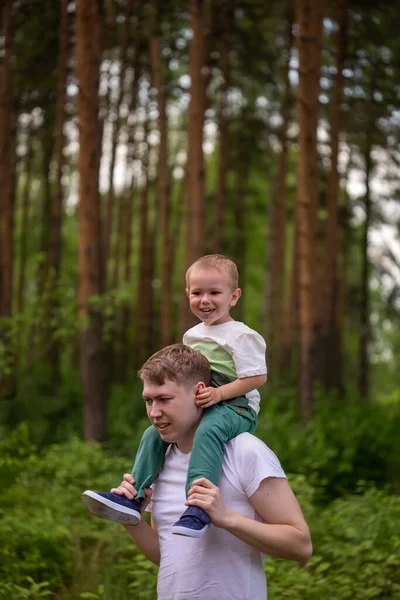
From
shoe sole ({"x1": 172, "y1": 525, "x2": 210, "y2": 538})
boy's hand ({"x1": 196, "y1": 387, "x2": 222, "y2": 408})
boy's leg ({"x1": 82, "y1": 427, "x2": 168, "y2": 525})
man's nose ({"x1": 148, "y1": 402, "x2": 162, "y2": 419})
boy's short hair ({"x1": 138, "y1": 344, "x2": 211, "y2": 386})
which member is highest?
boy's short hair ({"x1": 138, "y1": 344, "x2": 211, "y2": 386})

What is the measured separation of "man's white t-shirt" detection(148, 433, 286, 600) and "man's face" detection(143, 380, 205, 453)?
201 mm

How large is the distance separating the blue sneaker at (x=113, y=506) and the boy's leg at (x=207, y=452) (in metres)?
0.26

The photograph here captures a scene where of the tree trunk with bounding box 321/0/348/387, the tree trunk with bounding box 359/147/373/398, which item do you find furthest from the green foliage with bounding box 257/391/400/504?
the tree trunk with bounding box 359/147/373/398

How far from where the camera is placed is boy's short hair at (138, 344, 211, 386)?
131 inches

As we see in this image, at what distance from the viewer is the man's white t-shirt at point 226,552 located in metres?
3.31

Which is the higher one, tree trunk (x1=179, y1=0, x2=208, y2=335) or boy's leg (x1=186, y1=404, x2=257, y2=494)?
tree trunk (x1=179, y1=0, x2=208, y2=335)

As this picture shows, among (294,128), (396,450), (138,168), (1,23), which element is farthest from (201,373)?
(294,128)

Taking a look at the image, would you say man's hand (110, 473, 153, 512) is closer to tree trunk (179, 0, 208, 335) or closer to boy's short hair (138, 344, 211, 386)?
boy's short hair (138, 344, 211, 386)

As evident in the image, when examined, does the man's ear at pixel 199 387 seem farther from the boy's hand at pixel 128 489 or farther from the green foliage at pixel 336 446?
the green foliage at pixel 336 446

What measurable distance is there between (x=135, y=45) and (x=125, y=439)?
33.3 ft

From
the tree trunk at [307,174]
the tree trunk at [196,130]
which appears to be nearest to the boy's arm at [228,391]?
the tree trunk at [196,130]

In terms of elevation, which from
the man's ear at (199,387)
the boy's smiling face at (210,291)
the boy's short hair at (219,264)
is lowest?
the man's ear at (199,387)

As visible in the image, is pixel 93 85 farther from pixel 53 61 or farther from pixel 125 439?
pixel 53 61

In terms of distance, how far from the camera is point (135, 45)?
64.8 ft
